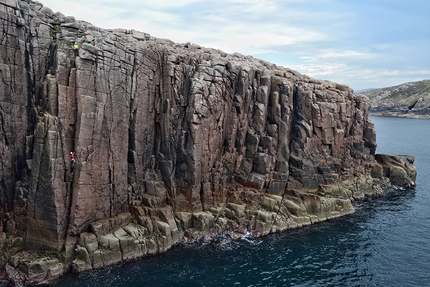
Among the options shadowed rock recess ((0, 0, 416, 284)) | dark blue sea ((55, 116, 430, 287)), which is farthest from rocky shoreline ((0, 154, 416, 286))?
dark blue sea ((55, 116, 430, 287))

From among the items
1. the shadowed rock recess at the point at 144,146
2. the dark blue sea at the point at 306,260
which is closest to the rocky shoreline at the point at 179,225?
the shadowed rock recess at the point at 144,146

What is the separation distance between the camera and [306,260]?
46.1m

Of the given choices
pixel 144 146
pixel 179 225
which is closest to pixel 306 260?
pixel 179 225

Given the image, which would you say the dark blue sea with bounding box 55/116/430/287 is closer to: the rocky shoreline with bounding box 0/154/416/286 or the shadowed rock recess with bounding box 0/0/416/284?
the rocky shoreline with bounding box 0/154/416/286

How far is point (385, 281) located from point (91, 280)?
33893 millimetres

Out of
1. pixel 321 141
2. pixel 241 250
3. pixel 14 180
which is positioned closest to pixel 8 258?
pixel 14 180

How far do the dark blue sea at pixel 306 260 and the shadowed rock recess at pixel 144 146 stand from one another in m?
2.49

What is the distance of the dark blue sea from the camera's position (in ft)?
133

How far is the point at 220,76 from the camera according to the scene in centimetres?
5472

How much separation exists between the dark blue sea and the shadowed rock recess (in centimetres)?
249

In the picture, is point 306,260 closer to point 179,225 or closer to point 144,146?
point 179,225

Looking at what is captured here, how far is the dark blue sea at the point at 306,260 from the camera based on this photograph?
133ft

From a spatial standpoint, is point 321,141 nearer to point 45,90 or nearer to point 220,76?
point 220,76

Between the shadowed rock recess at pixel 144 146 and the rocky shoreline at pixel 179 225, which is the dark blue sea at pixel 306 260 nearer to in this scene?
the rocky shoreline at pixel 179 225
